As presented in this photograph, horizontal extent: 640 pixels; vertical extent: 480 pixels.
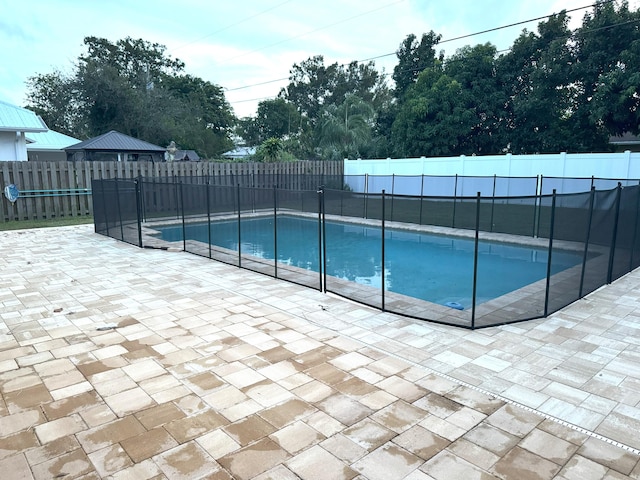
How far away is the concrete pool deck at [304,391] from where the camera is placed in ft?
8.49

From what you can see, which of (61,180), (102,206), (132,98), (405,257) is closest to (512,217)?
(405,257)

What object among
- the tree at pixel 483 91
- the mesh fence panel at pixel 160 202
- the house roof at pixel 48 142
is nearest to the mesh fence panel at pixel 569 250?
the mesh fence panel at pixel 160 202

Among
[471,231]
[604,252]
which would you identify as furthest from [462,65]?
Answer: [604,252]

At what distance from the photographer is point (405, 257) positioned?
32.8 ft

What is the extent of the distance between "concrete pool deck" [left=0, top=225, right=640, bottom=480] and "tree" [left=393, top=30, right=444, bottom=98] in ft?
75.3

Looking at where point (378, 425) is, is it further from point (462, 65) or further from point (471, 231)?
point (462, 65)

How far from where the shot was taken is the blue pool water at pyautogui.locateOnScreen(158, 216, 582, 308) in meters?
7.27

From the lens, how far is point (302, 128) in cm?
4306

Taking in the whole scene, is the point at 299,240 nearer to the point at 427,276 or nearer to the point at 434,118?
the point at 427,276

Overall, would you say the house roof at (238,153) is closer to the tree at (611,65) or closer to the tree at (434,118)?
the tree at (434,118)

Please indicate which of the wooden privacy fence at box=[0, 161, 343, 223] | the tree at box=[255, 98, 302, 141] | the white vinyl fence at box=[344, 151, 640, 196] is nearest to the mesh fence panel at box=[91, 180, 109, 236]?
the wooden privacy fence at box=[0, 161, 343, 223]

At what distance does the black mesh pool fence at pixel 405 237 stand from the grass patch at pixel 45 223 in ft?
6.50

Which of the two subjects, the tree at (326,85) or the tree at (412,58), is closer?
the tree at (412,58)

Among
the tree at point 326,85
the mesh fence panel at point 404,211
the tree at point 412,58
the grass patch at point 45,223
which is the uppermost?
the tree at point 326,85
